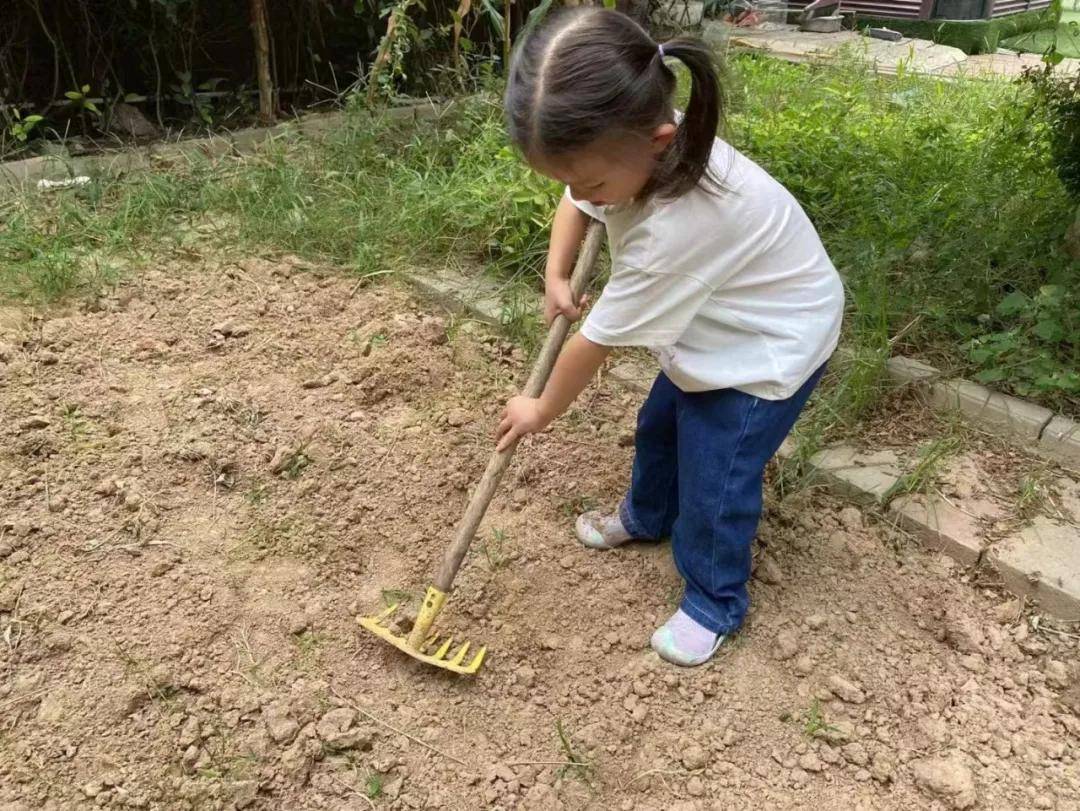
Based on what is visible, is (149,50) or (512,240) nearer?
(512,240)

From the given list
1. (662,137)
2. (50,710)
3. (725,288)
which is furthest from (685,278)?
(50,710)

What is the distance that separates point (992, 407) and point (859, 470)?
0.41 meters

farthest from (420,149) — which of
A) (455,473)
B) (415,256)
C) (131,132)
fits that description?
(455,473)

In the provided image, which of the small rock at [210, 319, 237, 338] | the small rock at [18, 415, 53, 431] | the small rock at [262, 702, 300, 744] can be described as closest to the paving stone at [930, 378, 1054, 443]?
the small rock at [262, 702, 300, 744]

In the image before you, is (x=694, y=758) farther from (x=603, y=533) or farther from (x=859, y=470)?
(x=859, y=470)

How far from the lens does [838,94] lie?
406 cm

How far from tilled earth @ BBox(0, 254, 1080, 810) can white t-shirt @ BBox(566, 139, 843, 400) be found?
59cm

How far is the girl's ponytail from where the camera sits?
4.17 feet

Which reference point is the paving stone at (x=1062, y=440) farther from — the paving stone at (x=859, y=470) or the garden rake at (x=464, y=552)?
the garden rake at (x=464, y=552)

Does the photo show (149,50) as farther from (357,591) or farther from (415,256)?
(357,591)

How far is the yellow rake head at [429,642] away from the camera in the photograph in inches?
66.2

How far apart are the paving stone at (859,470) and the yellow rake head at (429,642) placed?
959 millimetres

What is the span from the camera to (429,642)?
1764 millimetres

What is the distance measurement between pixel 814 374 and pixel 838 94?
2.94m
